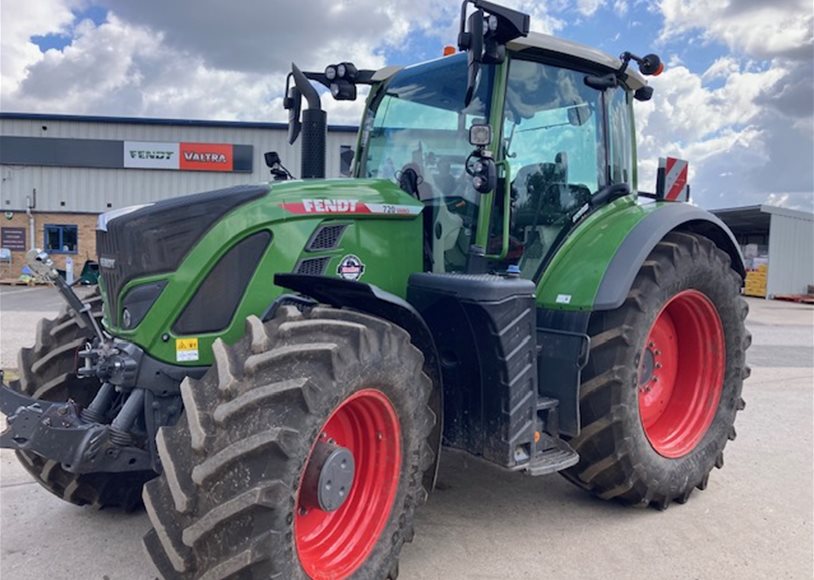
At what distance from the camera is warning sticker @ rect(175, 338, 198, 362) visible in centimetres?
288

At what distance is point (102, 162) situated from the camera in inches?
902

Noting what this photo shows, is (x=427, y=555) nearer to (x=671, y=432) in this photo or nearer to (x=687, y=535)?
(x=687, y=535)

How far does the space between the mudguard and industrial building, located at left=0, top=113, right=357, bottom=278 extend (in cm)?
2012

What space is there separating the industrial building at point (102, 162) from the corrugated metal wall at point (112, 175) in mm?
33

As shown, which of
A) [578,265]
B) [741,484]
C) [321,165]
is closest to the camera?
[578,265]

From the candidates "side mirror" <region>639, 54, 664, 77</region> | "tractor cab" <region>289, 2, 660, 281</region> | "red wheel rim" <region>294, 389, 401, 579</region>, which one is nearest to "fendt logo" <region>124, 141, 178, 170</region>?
"tractor cab" <region>289, 2, 660, 281</region>

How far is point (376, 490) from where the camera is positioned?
2979mm

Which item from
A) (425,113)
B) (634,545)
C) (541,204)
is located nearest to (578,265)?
(541,204)

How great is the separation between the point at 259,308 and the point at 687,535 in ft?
8.29

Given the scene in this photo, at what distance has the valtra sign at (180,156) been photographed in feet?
74.9

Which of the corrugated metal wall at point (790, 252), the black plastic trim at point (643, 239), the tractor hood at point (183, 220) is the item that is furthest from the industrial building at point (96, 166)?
the tractor hood at point (183, 220)

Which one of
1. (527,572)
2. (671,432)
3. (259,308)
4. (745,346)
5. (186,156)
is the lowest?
(527,572)

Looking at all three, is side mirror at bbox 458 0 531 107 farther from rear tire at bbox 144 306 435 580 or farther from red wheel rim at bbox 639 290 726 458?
red wheel rim at bbox 639 290 726 458

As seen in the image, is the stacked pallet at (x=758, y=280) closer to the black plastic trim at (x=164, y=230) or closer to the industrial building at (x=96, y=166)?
the industrial building at (x=96, y=166)
